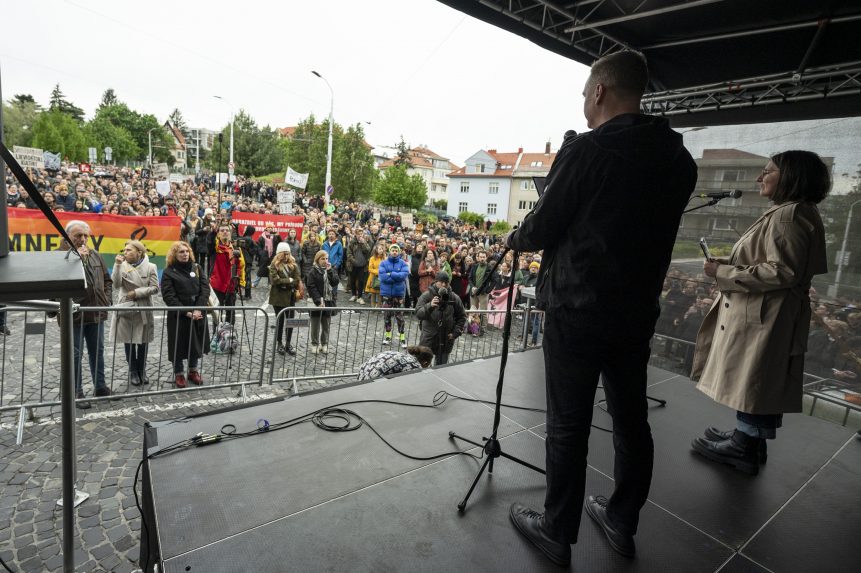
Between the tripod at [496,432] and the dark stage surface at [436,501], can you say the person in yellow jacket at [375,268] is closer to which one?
the dark stage surface at [436,501]

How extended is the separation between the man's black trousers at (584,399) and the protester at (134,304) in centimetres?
512

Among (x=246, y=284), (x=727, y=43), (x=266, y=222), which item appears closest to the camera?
(x=727, y=43)

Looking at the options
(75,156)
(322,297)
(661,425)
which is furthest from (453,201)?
(661,425)

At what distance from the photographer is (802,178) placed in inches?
103

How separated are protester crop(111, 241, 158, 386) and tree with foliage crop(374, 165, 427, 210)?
47.7 m

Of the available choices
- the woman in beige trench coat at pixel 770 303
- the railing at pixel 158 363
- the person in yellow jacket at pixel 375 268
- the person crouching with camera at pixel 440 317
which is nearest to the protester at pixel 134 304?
the railing at pixel 158 363

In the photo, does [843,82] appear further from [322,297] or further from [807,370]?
[322,297]

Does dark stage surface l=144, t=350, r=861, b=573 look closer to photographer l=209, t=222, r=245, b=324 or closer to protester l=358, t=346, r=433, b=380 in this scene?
protester l=358, t=346, r=433, b=380

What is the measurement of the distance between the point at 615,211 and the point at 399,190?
171ft

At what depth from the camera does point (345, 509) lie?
2.24 m

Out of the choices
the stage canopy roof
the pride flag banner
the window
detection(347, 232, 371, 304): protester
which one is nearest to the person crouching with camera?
the stage canopy roof

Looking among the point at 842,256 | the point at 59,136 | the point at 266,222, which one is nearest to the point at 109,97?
the point at 59,136

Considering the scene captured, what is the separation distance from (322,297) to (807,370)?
761 centimetres

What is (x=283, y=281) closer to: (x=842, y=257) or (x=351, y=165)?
(x=842, y=257)
